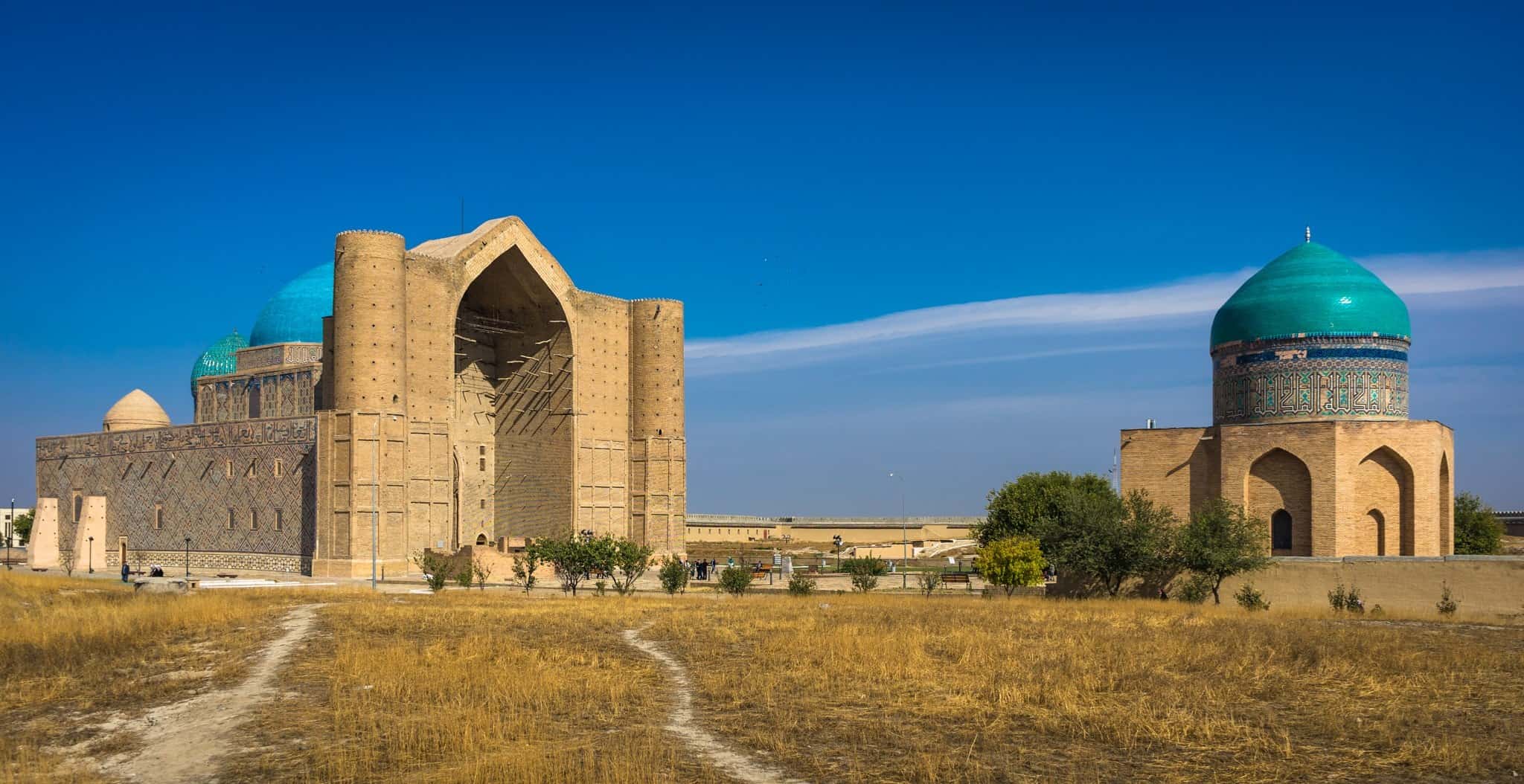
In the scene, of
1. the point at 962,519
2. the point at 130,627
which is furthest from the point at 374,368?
the point at 962,519

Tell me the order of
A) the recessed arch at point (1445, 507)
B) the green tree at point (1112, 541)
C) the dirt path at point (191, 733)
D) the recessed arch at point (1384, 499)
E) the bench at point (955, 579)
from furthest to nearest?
1. the bench at point (955, 579)
2. the recessed arch at point (1445, 507)
3. the recessed arch at point (1384, 499)
4. the green tree at point (1112, 541)
5. the dirt path at point (191, 733)

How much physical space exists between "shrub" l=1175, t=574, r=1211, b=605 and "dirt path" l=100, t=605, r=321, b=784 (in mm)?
19788

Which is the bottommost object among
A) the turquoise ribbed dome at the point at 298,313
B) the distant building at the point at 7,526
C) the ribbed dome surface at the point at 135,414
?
the distant building at the point at 7,526

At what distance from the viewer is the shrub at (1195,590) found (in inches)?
1088

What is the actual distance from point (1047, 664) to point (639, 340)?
40.4m

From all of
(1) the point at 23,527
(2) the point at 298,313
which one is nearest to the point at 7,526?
(1) the point at 23,527

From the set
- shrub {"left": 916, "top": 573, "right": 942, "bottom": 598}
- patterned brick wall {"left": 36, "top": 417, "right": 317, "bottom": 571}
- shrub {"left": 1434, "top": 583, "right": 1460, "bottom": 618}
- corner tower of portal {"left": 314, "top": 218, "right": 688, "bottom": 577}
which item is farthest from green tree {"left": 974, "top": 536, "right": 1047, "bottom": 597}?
patterned brick wall {"left": 36, "top": 417, "right": 317, "bottom": 571}

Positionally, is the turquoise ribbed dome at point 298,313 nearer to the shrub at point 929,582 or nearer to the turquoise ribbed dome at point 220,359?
the turquoise ribbed dome at point 220,359

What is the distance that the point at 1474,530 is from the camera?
43.9m

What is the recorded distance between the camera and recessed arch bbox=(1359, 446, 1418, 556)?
33.1m

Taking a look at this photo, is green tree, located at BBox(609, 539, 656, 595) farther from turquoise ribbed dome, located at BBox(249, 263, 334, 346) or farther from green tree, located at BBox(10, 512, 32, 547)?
green tree, located at BBox(10, 512, 32, 547)

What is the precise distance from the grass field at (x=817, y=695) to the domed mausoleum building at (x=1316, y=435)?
1250 cm

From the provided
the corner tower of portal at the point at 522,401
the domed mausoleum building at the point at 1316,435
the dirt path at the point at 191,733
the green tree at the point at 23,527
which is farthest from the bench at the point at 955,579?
the green tree at the point at 23,527

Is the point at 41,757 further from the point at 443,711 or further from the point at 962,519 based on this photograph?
the point at 962,519
